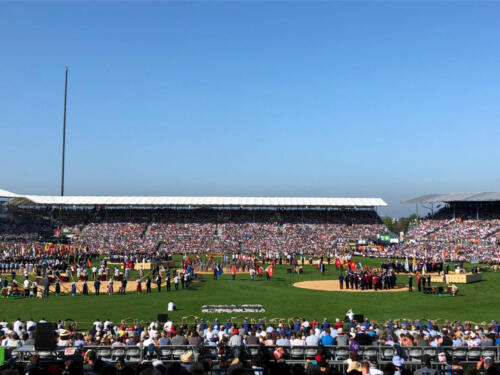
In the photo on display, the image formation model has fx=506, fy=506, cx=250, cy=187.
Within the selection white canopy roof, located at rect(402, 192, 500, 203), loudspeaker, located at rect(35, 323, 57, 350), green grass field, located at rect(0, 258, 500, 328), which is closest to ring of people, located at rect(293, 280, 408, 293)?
green grass field, located at rect(0, 258, 500, 328)

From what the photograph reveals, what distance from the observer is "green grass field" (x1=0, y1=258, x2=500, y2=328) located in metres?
24.6

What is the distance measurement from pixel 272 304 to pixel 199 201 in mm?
45933

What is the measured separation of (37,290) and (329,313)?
731 inches

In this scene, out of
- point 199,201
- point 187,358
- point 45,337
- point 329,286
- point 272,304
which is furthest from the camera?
point 199,201

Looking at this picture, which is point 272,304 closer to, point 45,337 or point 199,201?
point 45,337

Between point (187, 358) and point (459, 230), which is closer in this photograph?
point (187, 358)

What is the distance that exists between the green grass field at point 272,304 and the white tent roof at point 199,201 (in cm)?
3747

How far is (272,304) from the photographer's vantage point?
27828 millimetres

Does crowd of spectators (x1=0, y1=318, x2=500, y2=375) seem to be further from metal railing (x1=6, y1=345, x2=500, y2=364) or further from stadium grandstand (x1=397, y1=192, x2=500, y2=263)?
stadium grandstand (x1=397, y1=192, x2=500, y2=263)

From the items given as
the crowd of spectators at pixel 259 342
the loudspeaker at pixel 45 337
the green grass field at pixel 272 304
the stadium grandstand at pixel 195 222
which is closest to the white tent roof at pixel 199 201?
the stadium grandstand at pixel 195 222

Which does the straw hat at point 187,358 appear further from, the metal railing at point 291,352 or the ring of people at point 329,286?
the ring of people at point 329,286

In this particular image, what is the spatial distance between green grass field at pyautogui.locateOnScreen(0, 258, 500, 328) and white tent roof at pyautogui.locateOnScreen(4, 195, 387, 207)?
37474 mm

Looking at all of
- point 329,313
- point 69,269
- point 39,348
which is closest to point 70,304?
point 69,269

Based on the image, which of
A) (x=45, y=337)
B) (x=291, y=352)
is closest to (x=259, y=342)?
(x=291, y=352)
